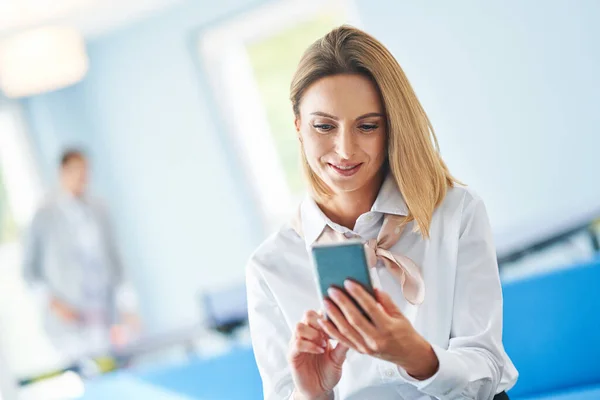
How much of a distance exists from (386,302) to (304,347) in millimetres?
182

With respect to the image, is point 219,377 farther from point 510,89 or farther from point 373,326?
point 510,89

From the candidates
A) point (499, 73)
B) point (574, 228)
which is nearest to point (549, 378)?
point (574, 228)

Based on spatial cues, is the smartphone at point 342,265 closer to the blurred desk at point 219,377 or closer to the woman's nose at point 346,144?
the woman's nose at point 346,144

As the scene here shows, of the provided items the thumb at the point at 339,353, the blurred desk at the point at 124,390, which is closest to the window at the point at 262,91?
the blurred desk at the point at 124,390

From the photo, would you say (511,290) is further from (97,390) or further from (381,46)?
(97,390)

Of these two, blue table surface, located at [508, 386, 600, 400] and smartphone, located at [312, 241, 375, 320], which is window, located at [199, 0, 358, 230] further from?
smartphone, located at [312, 241, 375, 320]

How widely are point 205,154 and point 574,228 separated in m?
5.28

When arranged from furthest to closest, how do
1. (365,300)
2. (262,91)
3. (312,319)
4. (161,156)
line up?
(161,156) → (262,91) → (312,319) → (365,300)

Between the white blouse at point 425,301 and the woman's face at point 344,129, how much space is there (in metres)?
0.09

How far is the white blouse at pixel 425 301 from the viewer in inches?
56.3

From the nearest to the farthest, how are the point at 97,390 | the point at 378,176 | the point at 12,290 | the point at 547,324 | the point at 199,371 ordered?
the point at 378,176 → the point at 547,324 → the point at 199,371 → the point at 97,390 → the point at 12,290

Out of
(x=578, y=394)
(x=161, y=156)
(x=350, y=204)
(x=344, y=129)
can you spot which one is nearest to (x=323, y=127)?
(x=344, y=129)

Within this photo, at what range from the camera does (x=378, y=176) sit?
1.58m

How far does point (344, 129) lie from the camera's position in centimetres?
145
